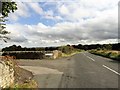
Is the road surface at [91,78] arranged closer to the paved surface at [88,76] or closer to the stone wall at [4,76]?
the paved surface at [88,76]

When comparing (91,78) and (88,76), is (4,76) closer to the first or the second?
(91,78)

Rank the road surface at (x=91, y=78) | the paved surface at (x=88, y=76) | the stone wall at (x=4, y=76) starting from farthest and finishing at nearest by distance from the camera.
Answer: the paved surface at (x=88, y=76) → the road surface at (x=91, y=78) → the stone wall at (x=4, y=76)

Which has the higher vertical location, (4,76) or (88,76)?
(4,76)

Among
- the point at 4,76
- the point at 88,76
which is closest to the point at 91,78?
the point at 88,76

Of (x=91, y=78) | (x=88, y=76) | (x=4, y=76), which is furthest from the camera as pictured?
(x=88, y=76)

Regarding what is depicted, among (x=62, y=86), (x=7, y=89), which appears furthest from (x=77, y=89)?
(x=7, y=89)

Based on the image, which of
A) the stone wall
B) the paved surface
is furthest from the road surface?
the stone wall

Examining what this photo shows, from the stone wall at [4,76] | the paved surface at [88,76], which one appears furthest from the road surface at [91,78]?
the stone wall at [4,76]

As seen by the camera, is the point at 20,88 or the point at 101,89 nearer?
the point at 20,88

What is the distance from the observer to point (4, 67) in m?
10.9

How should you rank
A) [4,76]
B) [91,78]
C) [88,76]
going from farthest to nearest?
1. [88,76]
2. [91,78]
3. [4,76]

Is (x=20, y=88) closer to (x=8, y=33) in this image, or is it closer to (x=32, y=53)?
(x=8, y=33)

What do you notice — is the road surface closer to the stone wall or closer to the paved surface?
the paved surface

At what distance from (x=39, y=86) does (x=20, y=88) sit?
1.77m
